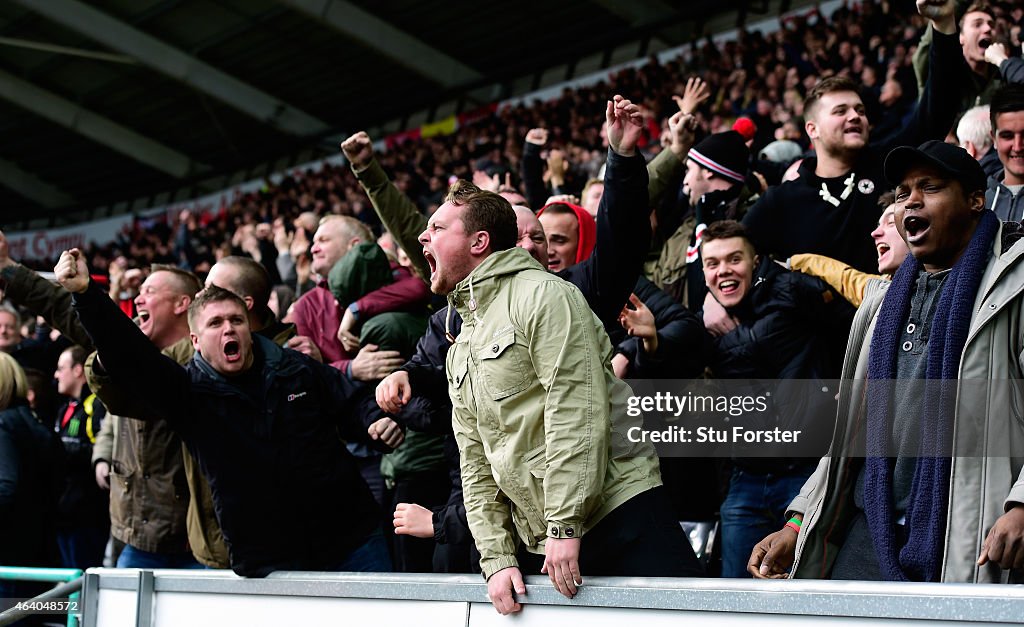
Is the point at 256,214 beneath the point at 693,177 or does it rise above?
above

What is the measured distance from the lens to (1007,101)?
3592mm

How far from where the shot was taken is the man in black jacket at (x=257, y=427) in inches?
136

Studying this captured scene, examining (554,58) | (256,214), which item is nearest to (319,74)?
(256,214)

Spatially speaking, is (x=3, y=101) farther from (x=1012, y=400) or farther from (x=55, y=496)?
(x=1012, y=400)

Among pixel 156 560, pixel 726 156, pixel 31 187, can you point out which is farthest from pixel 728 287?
pixel 31 187

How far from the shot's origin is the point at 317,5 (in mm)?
16688

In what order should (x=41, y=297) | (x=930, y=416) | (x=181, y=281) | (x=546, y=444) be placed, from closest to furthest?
(x=930, y=416) < (x=546, y=444) < (x=181, y=281) < (x=41, y=297)

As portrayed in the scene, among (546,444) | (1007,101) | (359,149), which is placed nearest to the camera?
(546,444)

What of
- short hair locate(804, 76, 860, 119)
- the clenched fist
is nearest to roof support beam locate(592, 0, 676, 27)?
short hair locate(804, 76, 860, 119)

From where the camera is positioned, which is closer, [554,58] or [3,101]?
[554,58]

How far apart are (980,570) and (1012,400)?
0.37 metres

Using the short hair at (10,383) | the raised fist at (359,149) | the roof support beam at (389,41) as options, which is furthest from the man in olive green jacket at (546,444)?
the roof support beam at (389,41)

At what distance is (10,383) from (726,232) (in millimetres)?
3477

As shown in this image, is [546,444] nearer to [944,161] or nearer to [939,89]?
[944,161]
